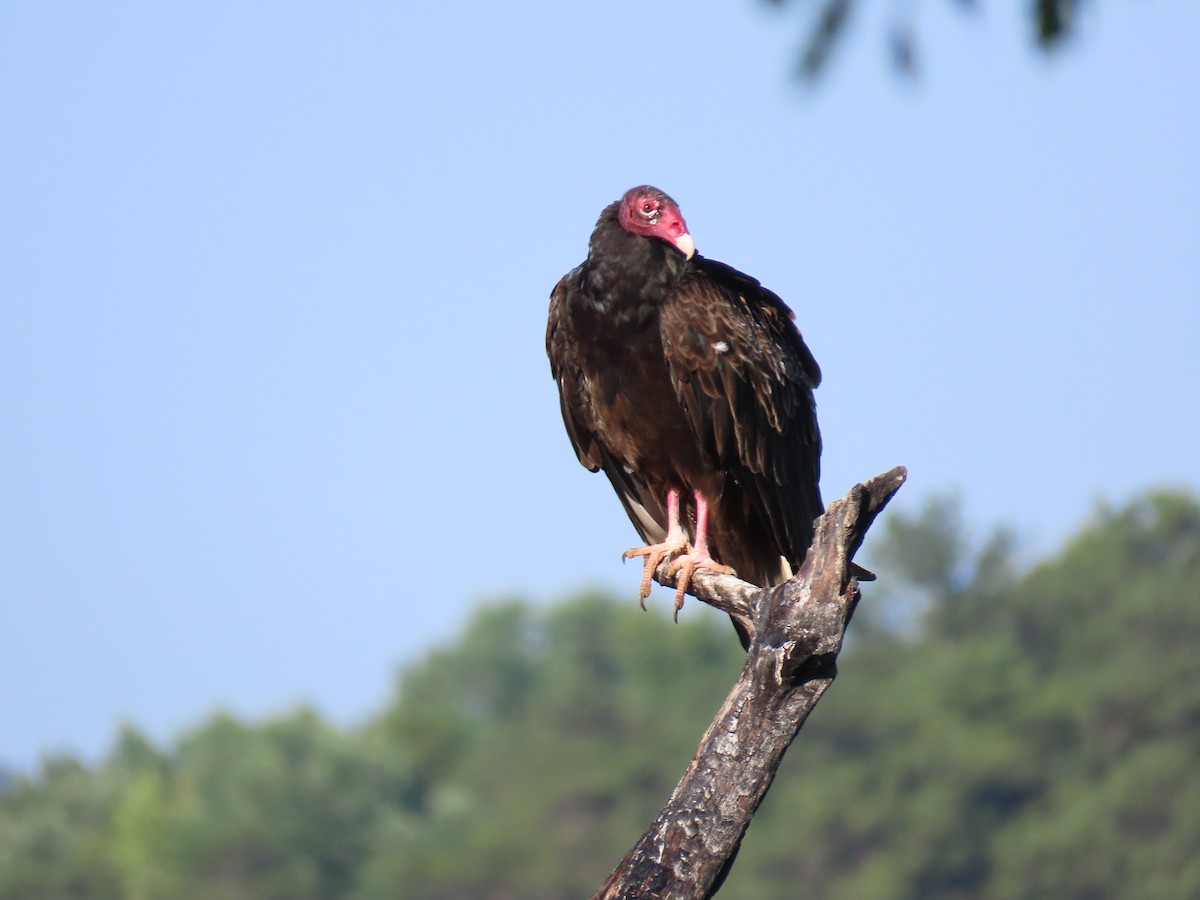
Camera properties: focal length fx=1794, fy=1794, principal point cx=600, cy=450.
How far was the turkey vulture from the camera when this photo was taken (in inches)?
205

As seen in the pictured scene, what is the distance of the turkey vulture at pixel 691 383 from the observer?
5.20 m

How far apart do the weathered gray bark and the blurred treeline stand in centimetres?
3878

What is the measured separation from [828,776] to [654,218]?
138ft

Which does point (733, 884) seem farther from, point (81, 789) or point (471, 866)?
point (81, 789)

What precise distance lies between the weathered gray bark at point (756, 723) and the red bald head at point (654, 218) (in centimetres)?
198

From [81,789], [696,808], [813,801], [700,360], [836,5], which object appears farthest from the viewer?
[81,789]

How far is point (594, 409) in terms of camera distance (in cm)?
545

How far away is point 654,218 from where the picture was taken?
5320mm

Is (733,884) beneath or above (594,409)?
above

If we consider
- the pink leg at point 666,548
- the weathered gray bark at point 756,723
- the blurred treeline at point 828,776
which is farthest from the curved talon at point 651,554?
the blurred treeline at point 828,776

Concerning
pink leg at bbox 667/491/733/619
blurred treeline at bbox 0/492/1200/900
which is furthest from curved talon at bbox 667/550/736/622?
blurred treeline at bbox 0/492/1200/900

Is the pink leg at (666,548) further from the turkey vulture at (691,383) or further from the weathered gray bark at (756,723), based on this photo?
the weathered gray bark at (756,723)

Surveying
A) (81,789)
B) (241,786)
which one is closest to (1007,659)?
(241,786)

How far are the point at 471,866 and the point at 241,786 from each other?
6749 mm
